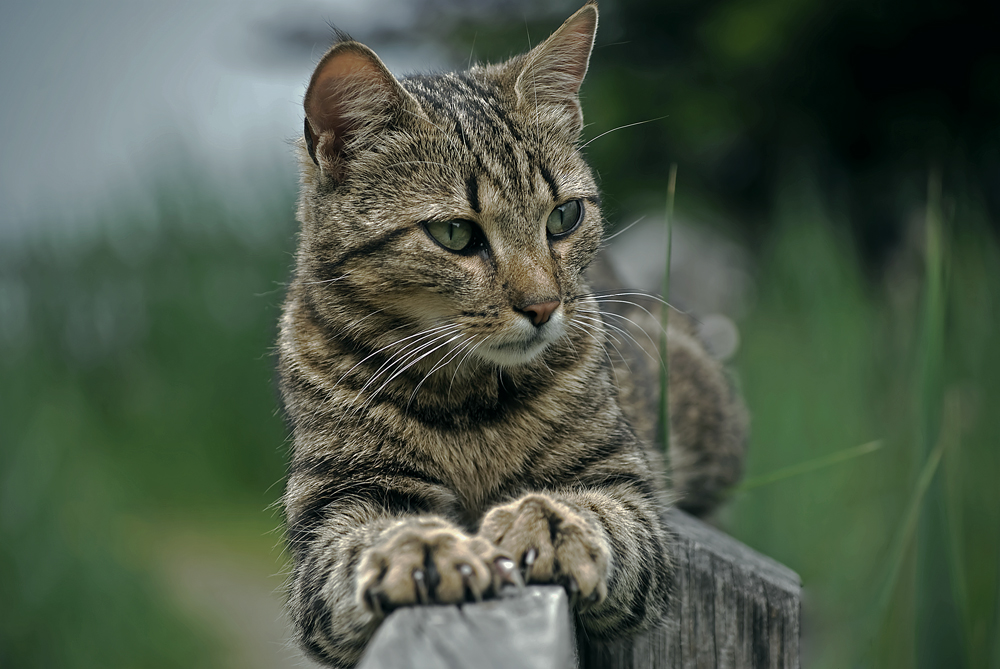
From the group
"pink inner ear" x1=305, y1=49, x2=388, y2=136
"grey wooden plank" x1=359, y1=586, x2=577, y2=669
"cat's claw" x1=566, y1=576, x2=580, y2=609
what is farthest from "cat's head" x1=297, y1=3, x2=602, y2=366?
"grey wooden plank" x1=359, y1=586, x2=577, y2=669

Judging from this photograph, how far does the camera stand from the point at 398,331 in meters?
1.27

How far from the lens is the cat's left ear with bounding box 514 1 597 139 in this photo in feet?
4.72

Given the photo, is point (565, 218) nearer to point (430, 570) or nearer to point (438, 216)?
point (438, 216)

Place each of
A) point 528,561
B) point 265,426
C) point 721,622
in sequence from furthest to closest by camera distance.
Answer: point 265,426 → point 721,622 → point 528,561

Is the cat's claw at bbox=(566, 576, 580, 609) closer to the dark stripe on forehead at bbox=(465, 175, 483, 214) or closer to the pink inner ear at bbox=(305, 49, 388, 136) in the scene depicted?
the dark stripe on forehead at bbox=(465, 175, 483, 214)

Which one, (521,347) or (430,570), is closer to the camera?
(430,570)

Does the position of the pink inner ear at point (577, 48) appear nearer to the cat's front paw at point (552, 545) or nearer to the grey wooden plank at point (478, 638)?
the cat's front paw at point (552, 545)

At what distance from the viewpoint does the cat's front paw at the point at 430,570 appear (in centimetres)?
79

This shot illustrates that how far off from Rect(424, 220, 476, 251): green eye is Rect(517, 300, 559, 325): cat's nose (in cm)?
15

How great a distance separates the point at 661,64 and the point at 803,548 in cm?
350

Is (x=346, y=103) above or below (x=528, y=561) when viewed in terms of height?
above

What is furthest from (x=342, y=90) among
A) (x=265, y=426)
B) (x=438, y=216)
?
(x=265, y=426)

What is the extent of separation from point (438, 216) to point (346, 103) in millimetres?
262

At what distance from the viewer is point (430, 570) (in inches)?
32.3
